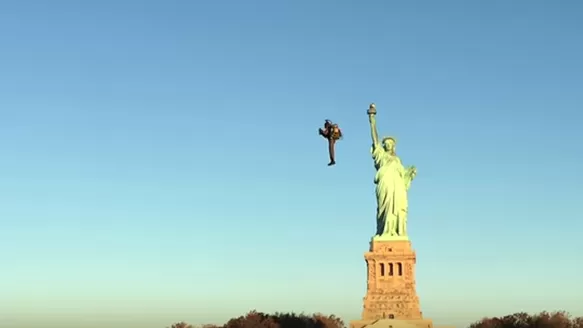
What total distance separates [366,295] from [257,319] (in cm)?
2472

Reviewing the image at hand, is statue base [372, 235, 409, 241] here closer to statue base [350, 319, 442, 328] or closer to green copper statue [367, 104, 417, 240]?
green copper statue [367, 104, 417, 240]

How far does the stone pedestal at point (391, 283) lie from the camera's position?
79.1 m

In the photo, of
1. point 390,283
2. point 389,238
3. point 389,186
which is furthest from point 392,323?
point 389,186

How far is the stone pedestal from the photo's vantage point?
79.1 metres

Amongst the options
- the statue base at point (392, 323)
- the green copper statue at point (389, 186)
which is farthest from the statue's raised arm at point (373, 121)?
the statue base at point (392, 323)

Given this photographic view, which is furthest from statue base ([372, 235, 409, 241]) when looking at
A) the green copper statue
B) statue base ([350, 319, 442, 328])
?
statue base ([350, 319, 442, 328])

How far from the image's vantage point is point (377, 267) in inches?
3179

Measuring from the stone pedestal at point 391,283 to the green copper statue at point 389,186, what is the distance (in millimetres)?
1203

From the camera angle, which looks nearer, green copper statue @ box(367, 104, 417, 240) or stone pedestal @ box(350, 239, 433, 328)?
stone pedestal @ box(350, 239, 433, 328)

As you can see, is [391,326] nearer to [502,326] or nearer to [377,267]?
[377,267]

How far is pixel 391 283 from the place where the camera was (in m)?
80.5

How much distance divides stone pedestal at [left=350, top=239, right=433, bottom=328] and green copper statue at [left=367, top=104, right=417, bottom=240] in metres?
1.20

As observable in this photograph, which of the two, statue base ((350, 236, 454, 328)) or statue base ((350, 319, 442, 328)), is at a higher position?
statue base ((350, 236, 454, 328))

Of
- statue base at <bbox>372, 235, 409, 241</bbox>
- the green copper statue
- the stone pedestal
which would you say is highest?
the green copper statue
